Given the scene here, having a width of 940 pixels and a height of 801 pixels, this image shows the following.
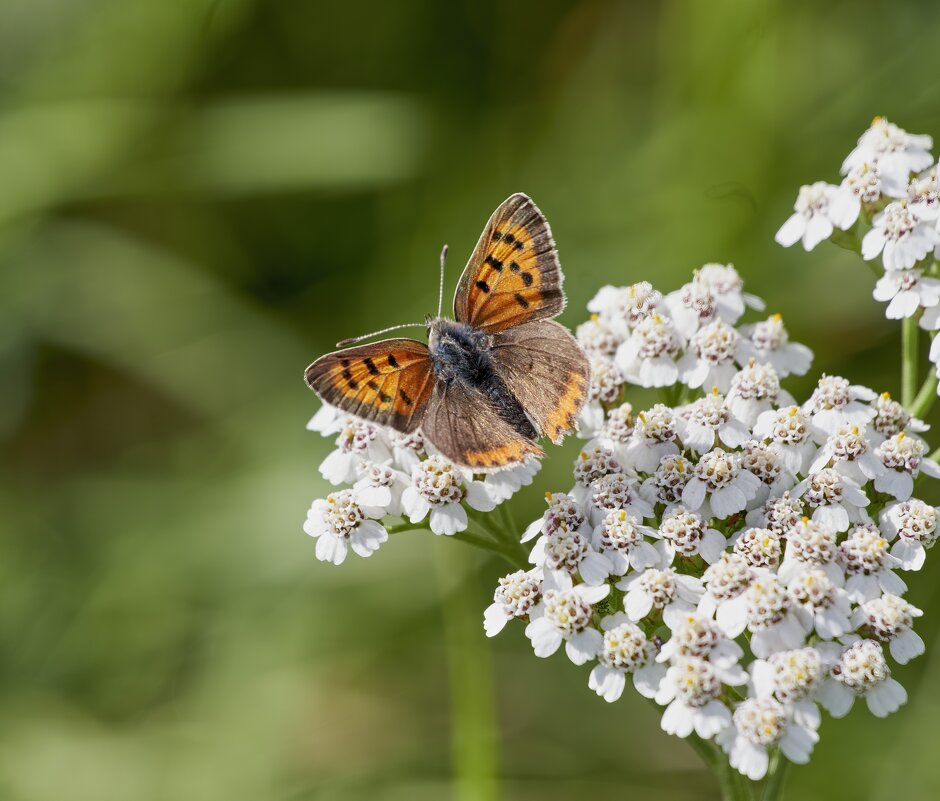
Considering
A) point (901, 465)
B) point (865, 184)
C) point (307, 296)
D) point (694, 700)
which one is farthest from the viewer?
point (307, 296)

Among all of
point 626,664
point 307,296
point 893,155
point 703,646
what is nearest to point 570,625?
point 626,664

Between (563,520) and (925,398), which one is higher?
(925,398)

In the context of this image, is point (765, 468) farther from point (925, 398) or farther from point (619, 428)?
point (925, 398)

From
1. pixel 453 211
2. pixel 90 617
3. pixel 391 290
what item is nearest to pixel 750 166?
pixel 453 211

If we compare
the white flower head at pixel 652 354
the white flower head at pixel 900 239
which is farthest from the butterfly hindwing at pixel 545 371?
the white flower head at pixel 900 239

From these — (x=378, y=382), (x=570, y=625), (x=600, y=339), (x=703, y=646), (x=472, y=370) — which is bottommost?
(x=703, y=646)

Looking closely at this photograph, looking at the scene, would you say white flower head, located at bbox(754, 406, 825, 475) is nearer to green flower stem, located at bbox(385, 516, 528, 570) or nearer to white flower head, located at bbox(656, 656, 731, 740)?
white flower head, located at bbox(656, 656, 731, 740)

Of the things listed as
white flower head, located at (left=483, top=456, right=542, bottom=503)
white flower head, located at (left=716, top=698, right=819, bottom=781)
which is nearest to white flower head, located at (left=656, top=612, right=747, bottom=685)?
white flower head, located at (left=716, top=698, right=819, bottom=781)
